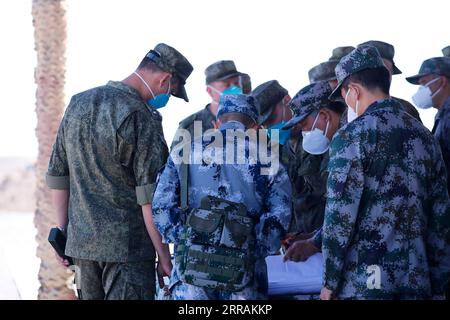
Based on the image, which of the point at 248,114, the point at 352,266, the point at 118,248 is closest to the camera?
the point at 352,266

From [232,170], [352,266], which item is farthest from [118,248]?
[352,266]

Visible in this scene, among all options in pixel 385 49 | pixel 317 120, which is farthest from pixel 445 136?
pixel 385 49

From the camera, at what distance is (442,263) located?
399cm

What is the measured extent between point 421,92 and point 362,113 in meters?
2.03

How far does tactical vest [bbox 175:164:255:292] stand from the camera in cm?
390

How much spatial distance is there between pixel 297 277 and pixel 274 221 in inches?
17.2

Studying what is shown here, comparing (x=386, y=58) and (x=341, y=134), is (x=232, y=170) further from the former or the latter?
(x=386, y=58)

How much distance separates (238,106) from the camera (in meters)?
4.20

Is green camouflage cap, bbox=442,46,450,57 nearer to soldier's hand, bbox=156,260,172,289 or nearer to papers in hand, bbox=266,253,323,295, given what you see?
papers in hand, bbox=266,253,323,295

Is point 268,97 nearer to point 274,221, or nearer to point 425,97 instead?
point 425,97

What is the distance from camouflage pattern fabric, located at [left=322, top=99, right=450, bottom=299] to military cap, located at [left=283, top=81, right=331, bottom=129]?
132 cm

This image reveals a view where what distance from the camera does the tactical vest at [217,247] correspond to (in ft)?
12.8

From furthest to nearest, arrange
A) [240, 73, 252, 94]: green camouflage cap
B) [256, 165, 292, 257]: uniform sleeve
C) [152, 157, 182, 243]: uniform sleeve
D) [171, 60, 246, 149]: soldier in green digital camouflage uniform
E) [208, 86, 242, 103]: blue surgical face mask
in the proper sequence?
[240, 73, 252, 94]: green camouflage cap → [171, 60, 246, 149]: soldier in green digital camouflage uniform → [208, 86, 242, 103]: blue surgical face mask → [152, 157, 182, 243]: uniform sleeve → [256, 165, 292, 257]: uniform sleeve

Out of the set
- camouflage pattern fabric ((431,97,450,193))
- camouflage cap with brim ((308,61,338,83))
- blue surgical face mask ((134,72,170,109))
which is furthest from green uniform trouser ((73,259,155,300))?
camouflage cap with brim ((308,61,338,83))
